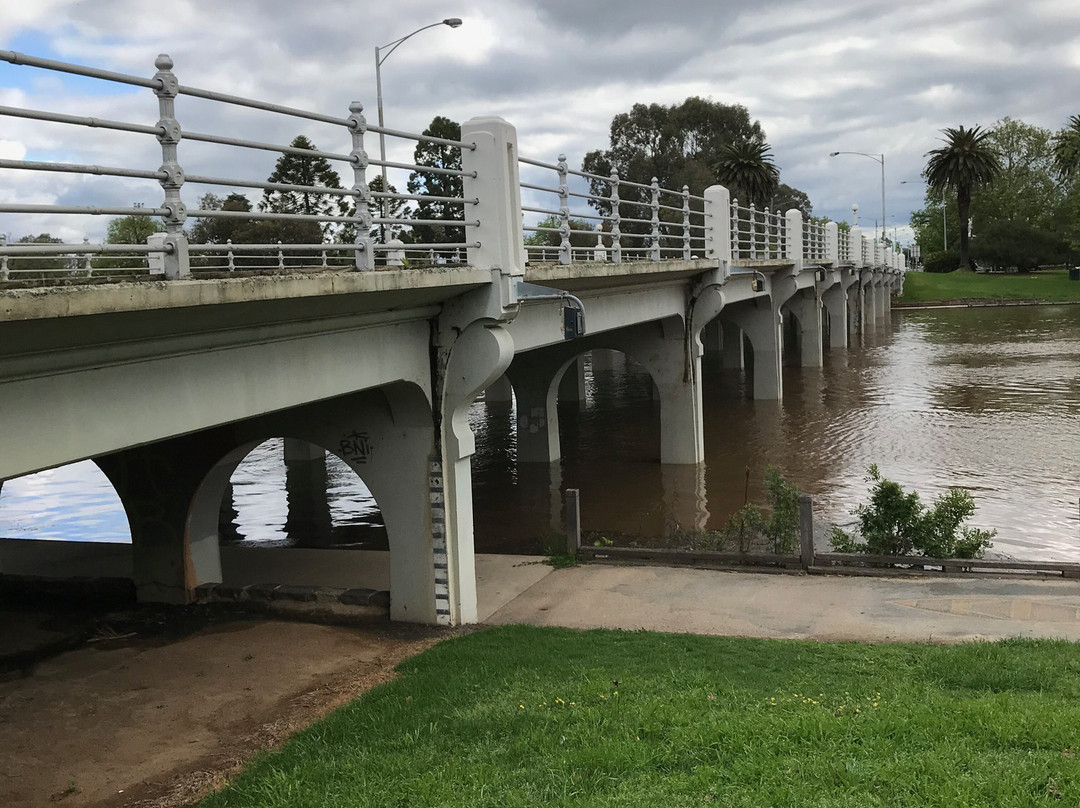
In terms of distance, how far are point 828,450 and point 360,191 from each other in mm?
17401

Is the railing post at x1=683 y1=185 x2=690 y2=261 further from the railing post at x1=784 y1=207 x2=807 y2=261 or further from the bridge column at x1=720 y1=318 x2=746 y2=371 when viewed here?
the bridge column at x1=720 y1=318 x2=746 y2=371

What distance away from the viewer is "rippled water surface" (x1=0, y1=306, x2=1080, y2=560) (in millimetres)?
17875

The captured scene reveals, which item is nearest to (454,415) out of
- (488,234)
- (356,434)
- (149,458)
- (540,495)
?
(356,434)

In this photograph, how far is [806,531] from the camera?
12391mm

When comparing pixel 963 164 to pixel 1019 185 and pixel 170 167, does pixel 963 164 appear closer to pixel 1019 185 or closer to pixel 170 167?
pixel 1019 185

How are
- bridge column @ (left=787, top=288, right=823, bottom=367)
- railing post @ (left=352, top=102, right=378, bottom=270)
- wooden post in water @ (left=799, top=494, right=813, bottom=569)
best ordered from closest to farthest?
railing post @ (left=352, top=102, right=378, bottom=270) → wooden post in water @ (left=799, top=494, right=813, bottom=569) → bridge column @ (left=787, top=288, right=823, bottom=367)

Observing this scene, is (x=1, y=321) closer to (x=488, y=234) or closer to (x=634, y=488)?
(x=488, y=234)

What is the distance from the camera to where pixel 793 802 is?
5.37 meters

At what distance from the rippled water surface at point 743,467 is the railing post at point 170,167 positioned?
1087cm

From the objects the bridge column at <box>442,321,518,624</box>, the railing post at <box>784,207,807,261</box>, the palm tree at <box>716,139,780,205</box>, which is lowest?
the bridge column at <box>442,321,518,624</box>

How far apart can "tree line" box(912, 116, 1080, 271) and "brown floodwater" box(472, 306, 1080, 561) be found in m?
51.9

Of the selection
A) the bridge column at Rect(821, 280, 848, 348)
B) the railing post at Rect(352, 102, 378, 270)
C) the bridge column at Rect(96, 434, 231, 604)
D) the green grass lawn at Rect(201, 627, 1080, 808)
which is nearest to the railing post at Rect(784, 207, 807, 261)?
the bridge column at Rect(821, 280, 848, 348)

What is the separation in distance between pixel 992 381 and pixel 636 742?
104 ft

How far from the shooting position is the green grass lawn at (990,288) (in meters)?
80.0
